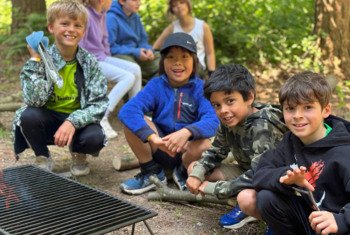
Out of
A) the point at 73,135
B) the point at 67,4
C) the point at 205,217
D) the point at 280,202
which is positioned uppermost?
the point at 67,4

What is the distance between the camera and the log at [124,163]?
406 cm

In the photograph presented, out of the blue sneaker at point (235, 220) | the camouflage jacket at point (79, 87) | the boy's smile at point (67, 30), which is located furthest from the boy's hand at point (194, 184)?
the boy's smile at point (67, 30)

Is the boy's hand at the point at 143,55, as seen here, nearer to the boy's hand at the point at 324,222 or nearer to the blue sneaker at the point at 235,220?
the blue sneaker at the point at 235,220

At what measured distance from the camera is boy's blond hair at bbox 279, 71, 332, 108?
7.65 feet

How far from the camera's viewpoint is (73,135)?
3650 mm

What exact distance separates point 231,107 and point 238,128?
6.8 inches

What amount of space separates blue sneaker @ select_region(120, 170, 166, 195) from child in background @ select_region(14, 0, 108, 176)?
36 centimetres

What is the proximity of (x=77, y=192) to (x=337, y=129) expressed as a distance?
151cm

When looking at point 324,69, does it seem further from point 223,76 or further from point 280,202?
point 280,202

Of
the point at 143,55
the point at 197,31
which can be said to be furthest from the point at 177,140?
the point at 197,31

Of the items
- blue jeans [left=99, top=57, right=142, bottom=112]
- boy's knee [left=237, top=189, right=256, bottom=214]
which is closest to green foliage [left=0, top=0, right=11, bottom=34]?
blue jeans [left=99, top=57, right=142, bottom=112]

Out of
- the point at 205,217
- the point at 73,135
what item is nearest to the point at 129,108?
the point at 73,135

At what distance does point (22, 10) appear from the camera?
25.4ft

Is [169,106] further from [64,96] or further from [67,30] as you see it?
[67,30]
